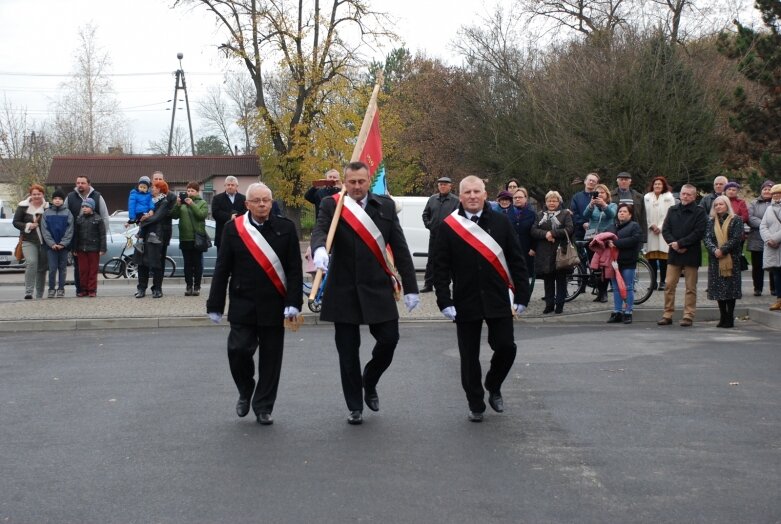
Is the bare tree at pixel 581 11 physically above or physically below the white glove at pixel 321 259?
above

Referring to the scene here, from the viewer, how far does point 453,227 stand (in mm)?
7863

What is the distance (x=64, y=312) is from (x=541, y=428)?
31.5 ft

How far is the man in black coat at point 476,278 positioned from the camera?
7.80 meters

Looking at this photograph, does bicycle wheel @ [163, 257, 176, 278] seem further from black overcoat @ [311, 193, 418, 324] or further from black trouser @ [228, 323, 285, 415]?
black overcoat @ [311, 193, 418, 324]

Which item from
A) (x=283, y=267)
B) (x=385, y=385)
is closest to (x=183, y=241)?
(x=385, y=385)

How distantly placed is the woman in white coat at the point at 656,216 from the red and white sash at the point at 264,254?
10.1 metres

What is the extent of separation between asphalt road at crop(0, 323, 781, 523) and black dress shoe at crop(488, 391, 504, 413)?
0.27ft

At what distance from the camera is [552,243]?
14.6m

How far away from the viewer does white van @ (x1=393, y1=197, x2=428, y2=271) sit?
22812 millimetres

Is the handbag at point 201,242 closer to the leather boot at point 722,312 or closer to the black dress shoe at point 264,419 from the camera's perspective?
the leather boot at point 722,312

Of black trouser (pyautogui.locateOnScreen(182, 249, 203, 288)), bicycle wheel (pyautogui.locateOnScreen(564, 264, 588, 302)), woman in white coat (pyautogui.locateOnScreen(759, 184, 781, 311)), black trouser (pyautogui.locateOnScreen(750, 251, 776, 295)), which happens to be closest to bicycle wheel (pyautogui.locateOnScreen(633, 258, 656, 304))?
bicycle wheel (pyautogui.locateOnScreen(564, 264, 588, 302))

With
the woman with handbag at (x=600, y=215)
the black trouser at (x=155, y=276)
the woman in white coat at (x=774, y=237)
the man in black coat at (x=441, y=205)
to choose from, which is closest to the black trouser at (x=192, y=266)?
the black trouser at (x=155, y=276)

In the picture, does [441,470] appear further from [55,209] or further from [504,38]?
[504,38]

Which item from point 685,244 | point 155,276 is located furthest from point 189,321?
point 685,244
